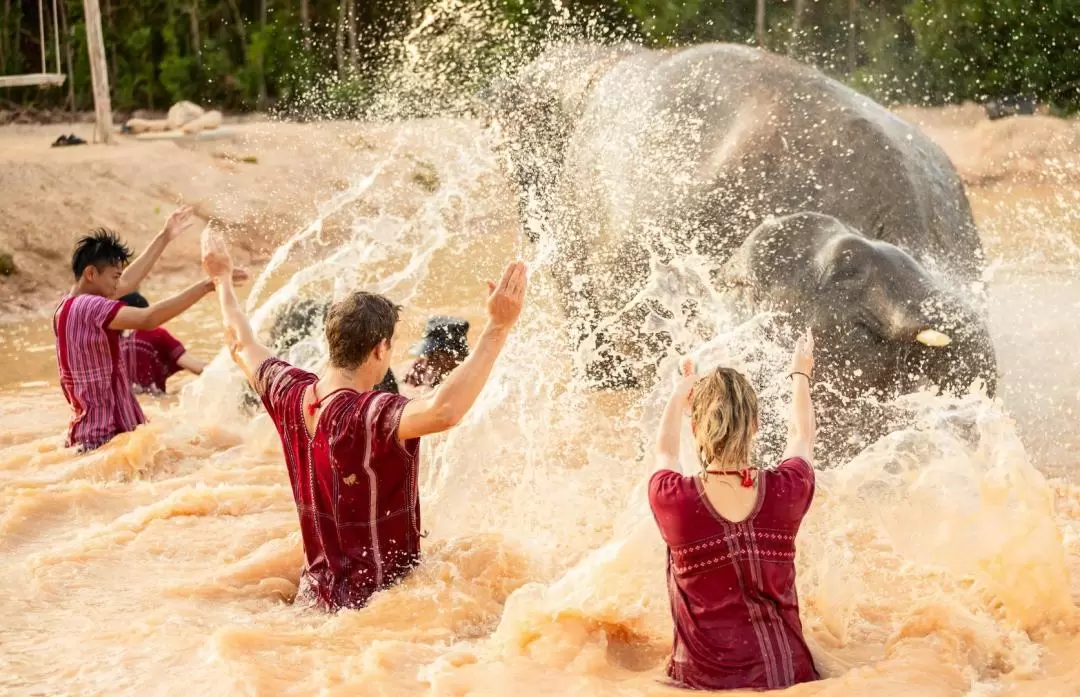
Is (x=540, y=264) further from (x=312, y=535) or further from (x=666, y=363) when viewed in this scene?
(x=312, y=535)

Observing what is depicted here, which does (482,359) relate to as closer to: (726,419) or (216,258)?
(726,419)

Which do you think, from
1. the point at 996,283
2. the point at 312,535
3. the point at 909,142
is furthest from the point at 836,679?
the point at 996,283

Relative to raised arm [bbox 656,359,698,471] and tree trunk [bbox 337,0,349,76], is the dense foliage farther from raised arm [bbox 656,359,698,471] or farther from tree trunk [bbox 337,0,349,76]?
raised arm [bbox 656,359,698,471]

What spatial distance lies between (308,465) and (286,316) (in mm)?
3494

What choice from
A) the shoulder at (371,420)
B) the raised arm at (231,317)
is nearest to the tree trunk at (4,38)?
the raised arm at (231,317)

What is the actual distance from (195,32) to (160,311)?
14249mm

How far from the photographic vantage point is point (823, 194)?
4.99 metres

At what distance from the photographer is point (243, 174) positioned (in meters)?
13.2

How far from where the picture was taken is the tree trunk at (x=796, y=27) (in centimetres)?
1562

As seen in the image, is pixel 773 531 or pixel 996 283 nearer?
pixel 773 531

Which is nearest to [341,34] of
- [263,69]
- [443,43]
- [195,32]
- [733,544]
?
[263,69]

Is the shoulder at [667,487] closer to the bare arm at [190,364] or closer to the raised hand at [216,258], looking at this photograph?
the raised hand at [216,258]

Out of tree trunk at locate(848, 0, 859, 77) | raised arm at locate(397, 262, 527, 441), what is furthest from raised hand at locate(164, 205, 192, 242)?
tree trunk at locate(848, 0, 859, 77)

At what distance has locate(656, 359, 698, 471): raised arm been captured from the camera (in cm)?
298
